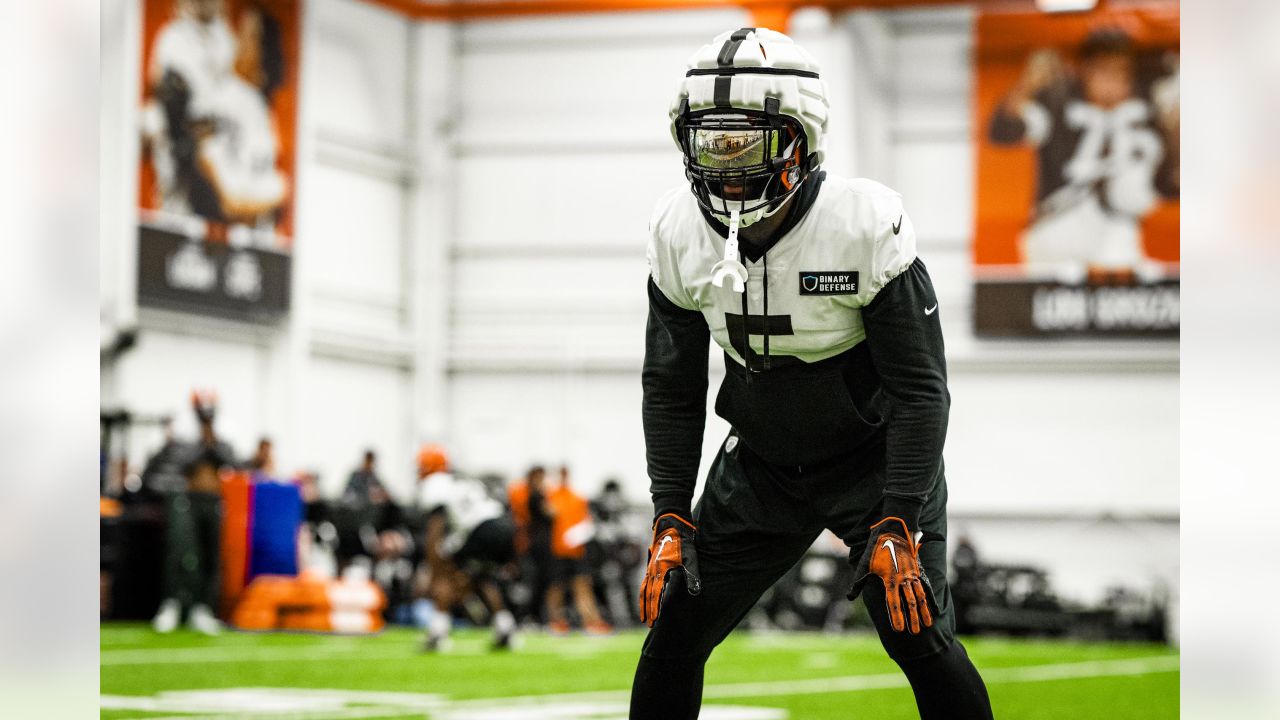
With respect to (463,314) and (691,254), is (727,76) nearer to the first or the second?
(691,254)

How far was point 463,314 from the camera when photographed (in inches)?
922

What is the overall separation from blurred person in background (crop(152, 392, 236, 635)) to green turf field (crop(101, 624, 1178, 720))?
45cm

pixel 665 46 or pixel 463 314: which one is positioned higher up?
pixel 665 46

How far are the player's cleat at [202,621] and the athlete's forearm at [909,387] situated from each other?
10.8 m

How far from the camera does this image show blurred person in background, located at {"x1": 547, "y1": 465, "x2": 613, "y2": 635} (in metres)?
16.6

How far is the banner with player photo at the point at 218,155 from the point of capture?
60.1ft

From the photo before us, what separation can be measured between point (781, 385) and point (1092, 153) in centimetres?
1825

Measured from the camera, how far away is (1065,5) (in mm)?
20922

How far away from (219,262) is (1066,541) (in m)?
10.4

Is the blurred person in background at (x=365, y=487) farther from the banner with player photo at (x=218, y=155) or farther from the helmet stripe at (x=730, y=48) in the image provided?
the helmet stripe at (x=730, y=48)

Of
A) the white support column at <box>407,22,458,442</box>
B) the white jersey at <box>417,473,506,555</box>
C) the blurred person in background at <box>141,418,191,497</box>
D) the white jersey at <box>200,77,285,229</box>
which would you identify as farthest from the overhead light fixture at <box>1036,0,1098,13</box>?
the blurred person in background at <box>141,418,191,497</box>

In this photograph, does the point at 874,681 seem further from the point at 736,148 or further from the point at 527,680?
the point at 736,148

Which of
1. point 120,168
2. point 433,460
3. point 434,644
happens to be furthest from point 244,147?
point 434,644
